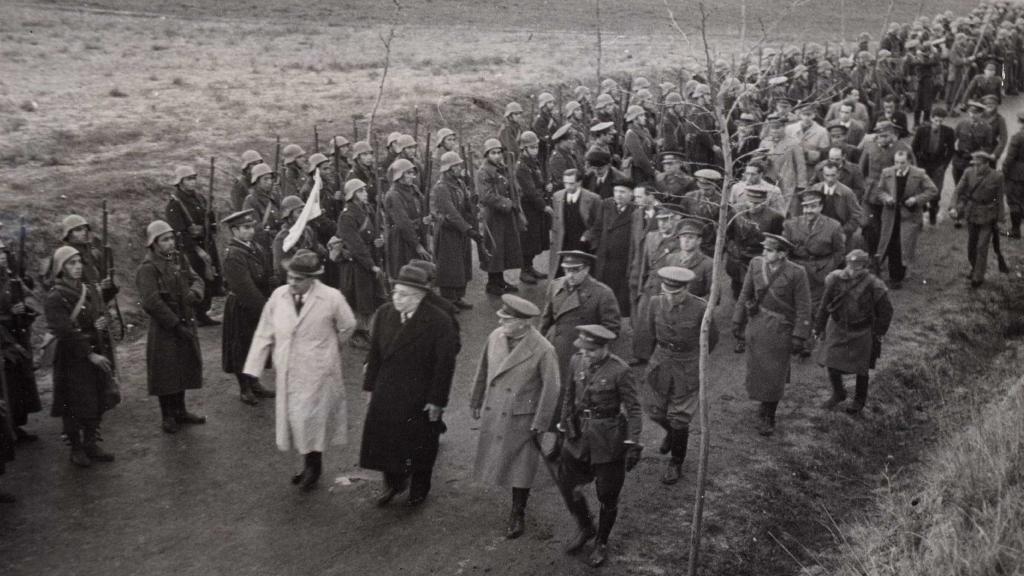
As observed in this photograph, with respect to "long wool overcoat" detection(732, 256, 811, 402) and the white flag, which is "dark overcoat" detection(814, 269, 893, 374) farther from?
the white flag

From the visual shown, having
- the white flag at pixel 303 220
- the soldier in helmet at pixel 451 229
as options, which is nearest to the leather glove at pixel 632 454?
the white flag at pixel 303 220

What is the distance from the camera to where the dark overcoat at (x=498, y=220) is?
12.0 metres

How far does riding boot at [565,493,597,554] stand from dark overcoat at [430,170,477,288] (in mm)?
5283

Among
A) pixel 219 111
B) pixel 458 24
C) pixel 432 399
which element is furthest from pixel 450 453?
pixel 458 24

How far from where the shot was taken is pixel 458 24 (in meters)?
39.2

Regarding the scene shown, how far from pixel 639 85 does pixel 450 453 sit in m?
12.5

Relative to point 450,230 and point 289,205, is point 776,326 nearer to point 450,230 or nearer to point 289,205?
point 450,230

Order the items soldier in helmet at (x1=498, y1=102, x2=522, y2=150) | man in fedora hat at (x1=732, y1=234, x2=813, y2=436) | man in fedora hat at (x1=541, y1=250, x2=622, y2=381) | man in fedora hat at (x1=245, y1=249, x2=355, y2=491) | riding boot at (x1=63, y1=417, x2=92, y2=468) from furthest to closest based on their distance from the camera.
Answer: soldier in helmet at (x1=498, y1=102, x2=522, y2=150) → man in fedora hat at (x1=732, y1=234, x2=813, y2=436) → man in fedora hat at (x1=541, y1=250, x2=622, y2=381) → riding boot at (x1=63, y1=417, x2=92, y2=468) → man in fedora hat at (x1=245, y1=249, x2=355, y2=491)

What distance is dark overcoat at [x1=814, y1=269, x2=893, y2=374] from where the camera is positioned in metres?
9.12

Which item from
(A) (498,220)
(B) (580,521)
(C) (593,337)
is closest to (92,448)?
(B) (580,521)

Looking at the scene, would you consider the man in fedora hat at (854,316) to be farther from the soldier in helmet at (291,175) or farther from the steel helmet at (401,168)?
the soldier in helmet at (291,175)

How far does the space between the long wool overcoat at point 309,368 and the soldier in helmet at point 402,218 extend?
357 centimetres

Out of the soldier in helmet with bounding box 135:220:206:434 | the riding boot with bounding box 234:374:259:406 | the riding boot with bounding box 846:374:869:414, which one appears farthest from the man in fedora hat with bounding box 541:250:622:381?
the soldier in helmet with bounding box 135:220:206:434

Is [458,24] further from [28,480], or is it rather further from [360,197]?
[28,480]
